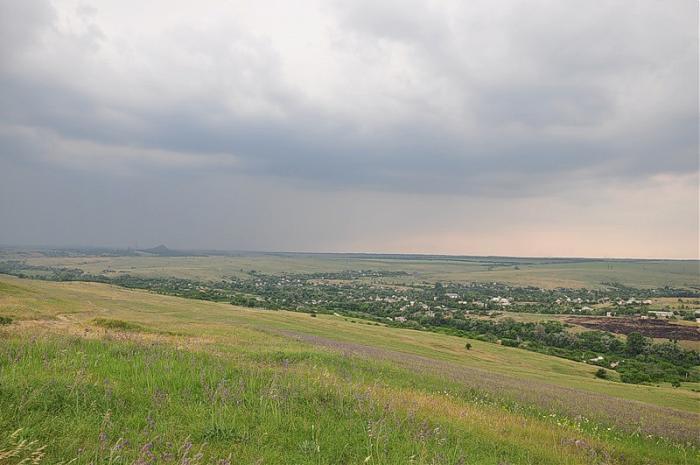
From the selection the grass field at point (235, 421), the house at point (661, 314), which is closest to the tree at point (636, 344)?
the house at point (661, 314)

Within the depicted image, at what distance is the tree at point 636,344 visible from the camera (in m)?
84.6

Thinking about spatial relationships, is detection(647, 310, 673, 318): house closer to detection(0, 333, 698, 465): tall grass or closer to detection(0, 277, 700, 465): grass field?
detection(0, 277, 700, 465): grass field

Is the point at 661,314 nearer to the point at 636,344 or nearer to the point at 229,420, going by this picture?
the point at 636,344

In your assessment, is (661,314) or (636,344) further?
(661,314)

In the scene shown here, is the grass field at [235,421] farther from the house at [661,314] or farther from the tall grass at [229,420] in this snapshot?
the house at [661,314]

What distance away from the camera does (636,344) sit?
86.6 m

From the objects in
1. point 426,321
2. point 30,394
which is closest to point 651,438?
A: point 30,394

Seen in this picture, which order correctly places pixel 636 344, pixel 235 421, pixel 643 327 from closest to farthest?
pixel 235 421 → pixel 636 344 → pixel 643 327

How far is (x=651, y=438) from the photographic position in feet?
40.1

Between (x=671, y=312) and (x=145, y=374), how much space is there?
169 m

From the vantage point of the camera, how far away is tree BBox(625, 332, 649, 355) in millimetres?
84562

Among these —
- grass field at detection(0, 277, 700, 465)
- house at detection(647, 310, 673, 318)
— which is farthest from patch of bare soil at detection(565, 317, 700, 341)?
grass field at detection(0, 277, 700, 465)

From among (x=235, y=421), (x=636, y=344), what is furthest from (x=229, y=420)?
(x=636, y=344)

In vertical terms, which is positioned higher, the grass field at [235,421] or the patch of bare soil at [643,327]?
the grass field at [235,421]
